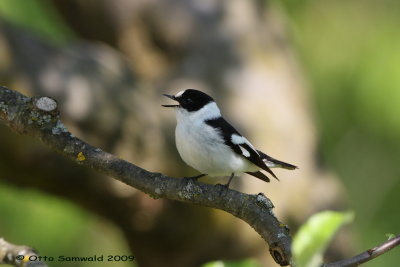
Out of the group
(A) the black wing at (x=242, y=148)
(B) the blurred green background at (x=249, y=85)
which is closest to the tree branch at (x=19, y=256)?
(A) the black wing at (x=242, y=148)

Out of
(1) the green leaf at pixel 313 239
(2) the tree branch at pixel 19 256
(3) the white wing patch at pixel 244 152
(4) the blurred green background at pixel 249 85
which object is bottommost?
(1) the green leaf at pixel 313 239

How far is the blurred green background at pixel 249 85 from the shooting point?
566cm

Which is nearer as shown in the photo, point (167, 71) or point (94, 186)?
point (94, 186)

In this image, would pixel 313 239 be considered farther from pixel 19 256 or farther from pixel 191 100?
pixel 191 100

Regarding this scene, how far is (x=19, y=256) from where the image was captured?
228cm

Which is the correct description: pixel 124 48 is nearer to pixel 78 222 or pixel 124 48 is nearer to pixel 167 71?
pixel 167 71

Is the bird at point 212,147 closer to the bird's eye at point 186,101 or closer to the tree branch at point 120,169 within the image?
the bird's eye at point 186,101

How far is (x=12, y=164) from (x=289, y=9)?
450 centimetres

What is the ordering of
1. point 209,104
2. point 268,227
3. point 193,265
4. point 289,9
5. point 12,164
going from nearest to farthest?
point 268,227
point 209,104
point 12,164
point 193,265
point 289,9

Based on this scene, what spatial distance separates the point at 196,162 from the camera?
336cm

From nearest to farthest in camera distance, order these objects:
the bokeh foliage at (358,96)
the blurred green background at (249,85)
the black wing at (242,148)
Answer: the black wing at (242,148), the blurred green background at (249,85), the bokeh foliage at (358,96)

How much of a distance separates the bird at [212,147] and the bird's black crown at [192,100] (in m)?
0.01

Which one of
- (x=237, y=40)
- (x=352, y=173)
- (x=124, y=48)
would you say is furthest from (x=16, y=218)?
(x=352, y=173)

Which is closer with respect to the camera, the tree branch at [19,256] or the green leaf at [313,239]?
the green leaf at [313,239]
